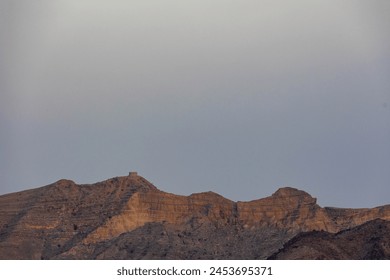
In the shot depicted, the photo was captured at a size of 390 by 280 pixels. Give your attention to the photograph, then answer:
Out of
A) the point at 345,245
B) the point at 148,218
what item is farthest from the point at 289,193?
the point at 345,245

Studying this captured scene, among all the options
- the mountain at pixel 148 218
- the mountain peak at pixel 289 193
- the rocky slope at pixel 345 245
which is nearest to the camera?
the rocky slope at pixel 345 245

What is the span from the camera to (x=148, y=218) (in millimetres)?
122000

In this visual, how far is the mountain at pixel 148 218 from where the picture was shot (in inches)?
4648

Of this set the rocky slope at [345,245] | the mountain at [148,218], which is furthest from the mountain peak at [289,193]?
the rocky slope at [345,245]

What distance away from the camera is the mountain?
118 meters

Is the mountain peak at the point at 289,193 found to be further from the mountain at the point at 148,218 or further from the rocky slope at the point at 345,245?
the rocky slope at the point at 345,245

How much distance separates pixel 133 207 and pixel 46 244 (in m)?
8.98

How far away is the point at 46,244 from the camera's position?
11838cm

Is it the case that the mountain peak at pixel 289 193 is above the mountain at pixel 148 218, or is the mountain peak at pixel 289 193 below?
above

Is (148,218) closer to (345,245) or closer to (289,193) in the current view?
(289,193)

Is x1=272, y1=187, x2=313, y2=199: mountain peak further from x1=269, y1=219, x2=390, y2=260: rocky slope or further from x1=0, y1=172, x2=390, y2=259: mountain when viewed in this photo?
x1=269, y1=219, x2=390, y2=260: rocky slope
